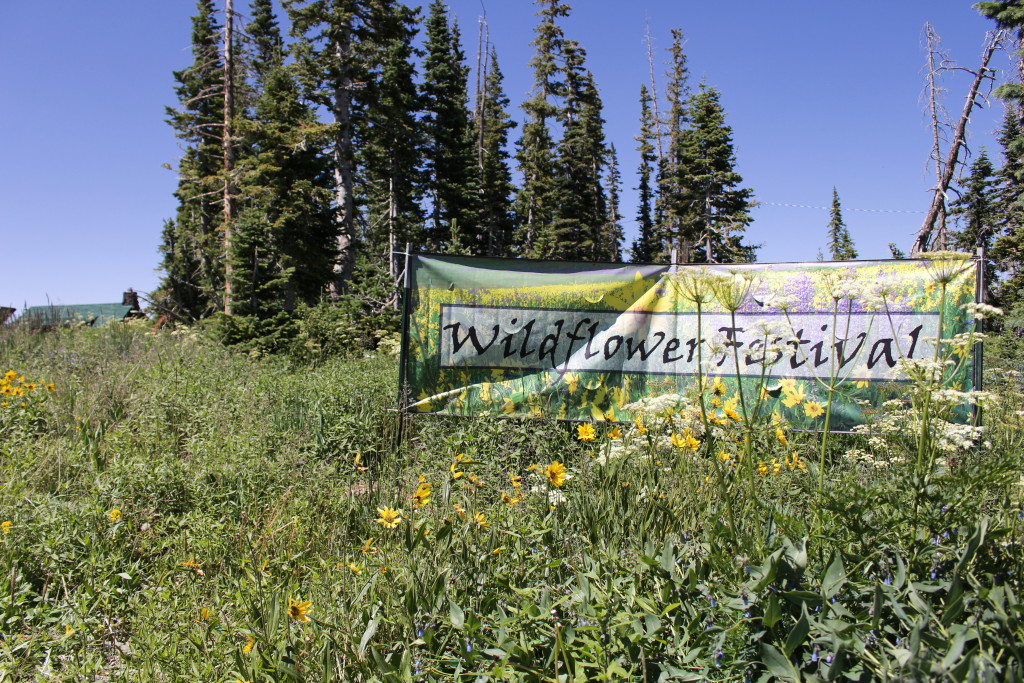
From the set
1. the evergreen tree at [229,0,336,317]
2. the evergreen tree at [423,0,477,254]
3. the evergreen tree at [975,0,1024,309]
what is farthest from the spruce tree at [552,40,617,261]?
the evergreen tree at [975,0,1024,309]

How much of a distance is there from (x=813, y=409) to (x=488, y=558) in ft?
11.4

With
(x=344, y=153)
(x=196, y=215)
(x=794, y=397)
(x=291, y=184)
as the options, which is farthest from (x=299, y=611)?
(x=196, y=215)

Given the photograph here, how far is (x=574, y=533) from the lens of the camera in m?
2.69

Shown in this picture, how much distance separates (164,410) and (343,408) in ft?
5.41

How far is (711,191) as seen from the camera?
35.5 meters

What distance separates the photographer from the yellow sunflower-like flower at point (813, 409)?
4.76 m

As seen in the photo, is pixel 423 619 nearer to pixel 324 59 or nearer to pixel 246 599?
pixel 246 599

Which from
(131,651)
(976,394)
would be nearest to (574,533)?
(976,394)

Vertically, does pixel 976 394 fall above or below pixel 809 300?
below

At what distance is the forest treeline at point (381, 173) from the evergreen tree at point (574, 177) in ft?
0.46

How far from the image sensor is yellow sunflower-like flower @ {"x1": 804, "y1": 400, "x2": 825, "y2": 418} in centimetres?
476

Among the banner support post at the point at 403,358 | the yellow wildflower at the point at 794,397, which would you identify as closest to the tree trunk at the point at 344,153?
the banner support post at the point at 403,358

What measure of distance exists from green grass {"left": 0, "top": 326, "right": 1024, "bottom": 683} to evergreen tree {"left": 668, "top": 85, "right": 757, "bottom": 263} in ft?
104

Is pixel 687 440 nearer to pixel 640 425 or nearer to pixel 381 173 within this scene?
pixel 640 425
